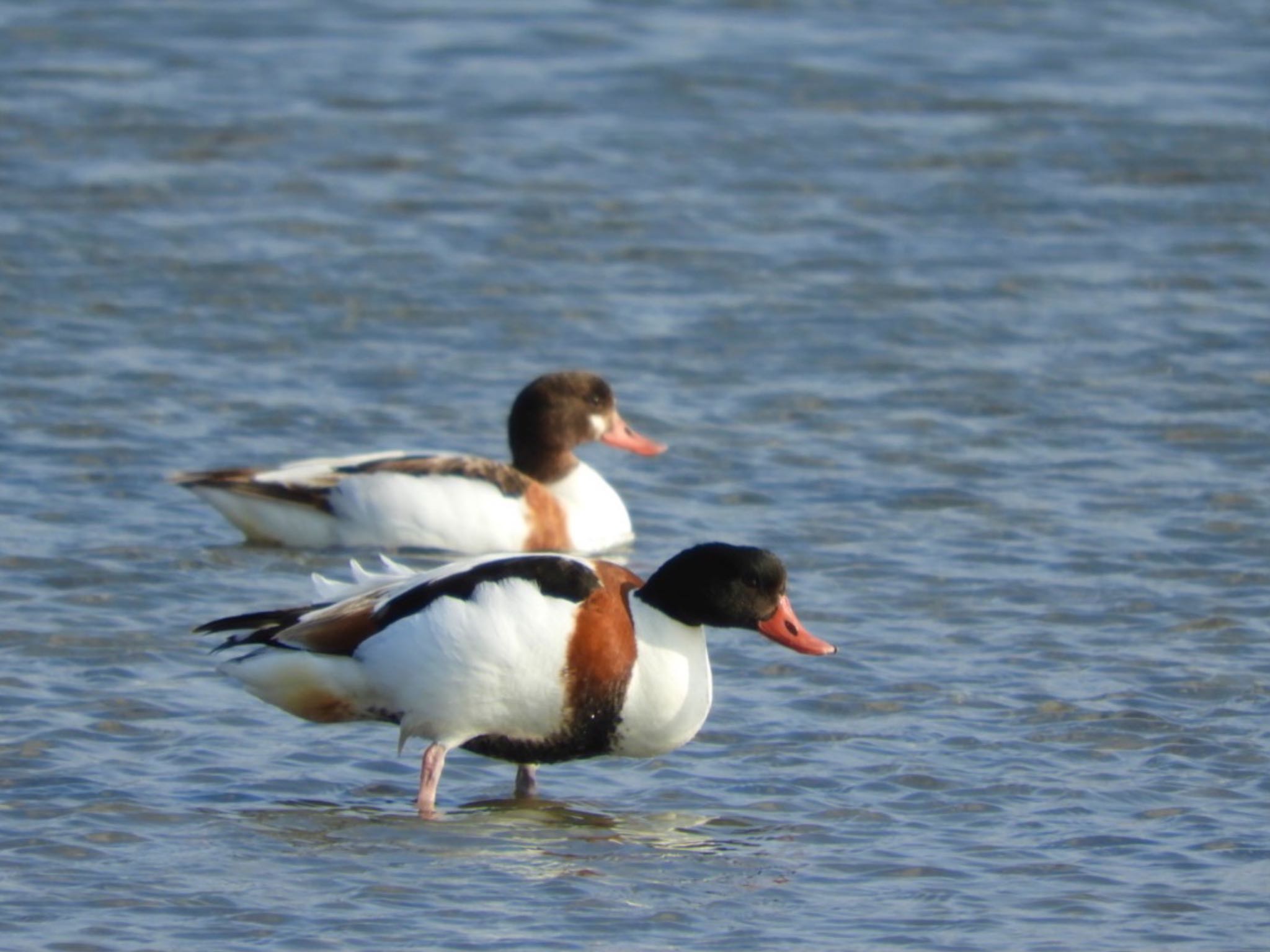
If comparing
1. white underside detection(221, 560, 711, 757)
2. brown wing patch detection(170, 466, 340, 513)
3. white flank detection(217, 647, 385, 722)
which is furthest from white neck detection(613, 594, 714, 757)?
brown wing patch detection(170, 466, 340, 513)

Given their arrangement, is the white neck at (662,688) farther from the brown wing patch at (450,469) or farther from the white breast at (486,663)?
the brown wing patch at (450,469)

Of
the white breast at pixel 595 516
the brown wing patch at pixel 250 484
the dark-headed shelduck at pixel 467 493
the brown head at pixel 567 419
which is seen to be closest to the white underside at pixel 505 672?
the brown wing patch at pixel 250 484

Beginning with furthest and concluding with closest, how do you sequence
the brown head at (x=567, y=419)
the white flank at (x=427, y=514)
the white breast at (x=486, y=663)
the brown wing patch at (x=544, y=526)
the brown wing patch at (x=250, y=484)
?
1. the brown head at (x=567, y=419)
2. the brown wing patch at (x=544, y=526)
3. the white flank at (x=427, y=514)
4. the brown wing patch at (x=250, y=484)
5. the white breast at (x=486, y=663)

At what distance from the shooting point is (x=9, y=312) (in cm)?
1342

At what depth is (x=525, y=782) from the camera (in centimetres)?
798

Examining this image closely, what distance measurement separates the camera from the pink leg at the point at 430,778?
7605 millimetres

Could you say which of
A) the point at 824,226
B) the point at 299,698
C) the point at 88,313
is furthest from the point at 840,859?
the point at 824,226

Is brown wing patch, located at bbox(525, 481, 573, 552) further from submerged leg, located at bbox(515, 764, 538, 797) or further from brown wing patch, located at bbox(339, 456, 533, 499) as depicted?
submerged leg, located at bbox(515, 764, 538, 797)

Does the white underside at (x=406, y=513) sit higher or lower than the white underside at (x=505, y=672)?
lower

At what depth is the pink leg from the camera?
7605 millimetres

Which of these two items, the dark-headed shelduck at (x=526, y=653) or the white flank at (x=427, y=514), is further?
the white flank at (x=427, y=514)

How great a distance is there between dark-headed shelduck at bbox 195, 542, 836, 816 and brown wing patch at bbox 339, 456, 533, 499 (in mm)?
3050

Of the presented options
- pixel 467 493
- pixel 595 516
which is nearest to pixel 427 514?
pixel 467 493

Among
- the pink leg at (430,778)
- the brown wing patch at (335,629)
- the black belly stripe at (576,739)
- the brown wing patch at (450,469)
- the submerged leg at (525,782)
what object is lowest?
the submerged leg at (525,782)
